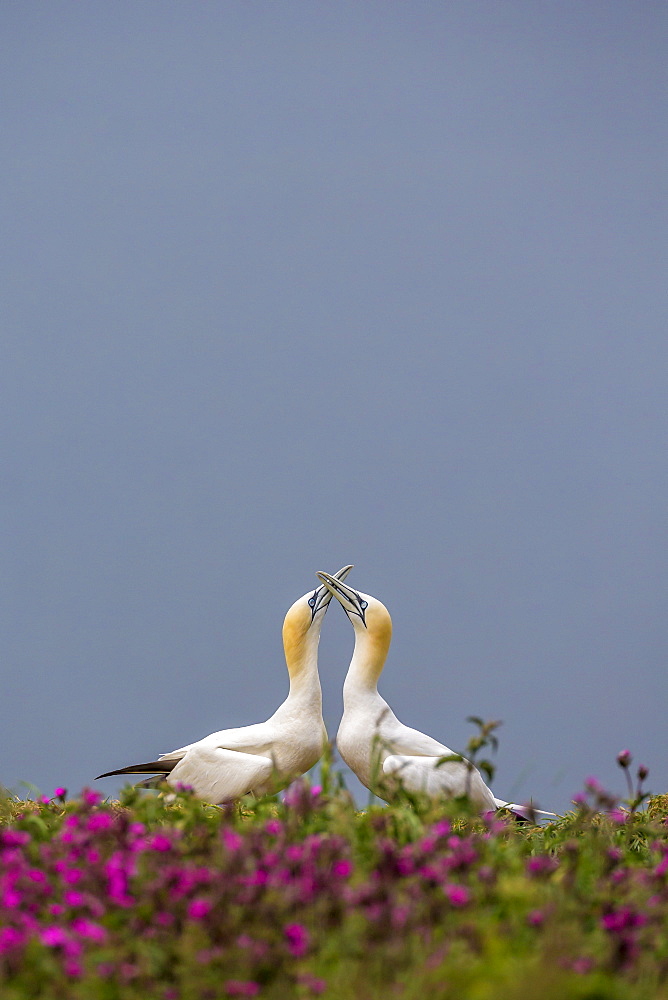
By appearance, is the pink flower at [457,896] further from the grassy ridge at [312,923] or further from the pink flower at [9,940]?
the pink flower at [9,940]

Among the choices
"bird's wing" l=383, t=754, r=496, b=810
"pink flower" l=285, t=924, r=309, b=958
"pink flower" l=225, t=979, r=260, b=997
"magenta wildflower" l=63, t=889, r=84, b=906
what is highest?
"bird's wing" l=383, t=754, r=496, b=810

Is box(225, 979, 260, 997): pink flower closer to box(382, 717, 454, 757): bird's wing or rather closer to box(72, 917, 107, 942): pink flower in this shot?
box(72, 917, 107, 942): pink flower

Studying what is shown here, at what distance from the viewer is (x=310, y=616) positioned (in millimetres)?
3428

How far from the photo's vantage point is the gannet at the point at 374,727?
2.93 metres

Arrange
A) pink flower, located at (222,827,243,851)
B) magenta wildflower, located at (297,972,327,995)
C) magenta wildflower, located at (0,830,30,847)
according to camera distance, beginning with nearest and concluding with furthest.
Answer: magenta wildflower, located at (297,972,327,995), pink flower, located at (222,827,243,851), magenta wildflower, located at (0,830,30,847)

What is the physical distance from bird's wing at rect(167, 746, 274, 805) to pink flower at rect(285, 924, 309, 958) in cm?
192

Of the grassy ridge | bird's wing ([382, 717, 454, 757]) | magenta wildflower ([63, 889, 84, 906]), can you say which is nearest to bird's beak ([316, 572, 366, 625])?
bird's wing ([382, 717, 454, 757])

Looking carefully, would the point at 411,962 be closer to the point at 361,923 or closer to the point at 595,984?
the point at 361,923

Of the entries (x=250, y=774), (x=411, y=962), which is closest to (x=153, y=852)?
(x=411, y=962)

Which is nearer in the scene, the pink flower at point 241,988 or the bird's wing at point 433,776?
the pink flower at point 241,988

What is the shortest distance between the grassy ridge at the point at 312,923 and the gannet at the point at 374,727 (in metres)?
1.38

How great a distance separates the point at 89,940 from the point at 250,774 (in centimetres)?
193

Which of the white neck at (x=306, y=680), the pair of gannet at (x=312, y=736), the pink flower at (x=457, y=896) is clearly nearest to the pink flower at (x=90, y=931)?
the pink flower at (x=457, y=896)

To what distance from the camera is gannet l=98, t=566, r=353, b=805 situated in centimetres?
311
